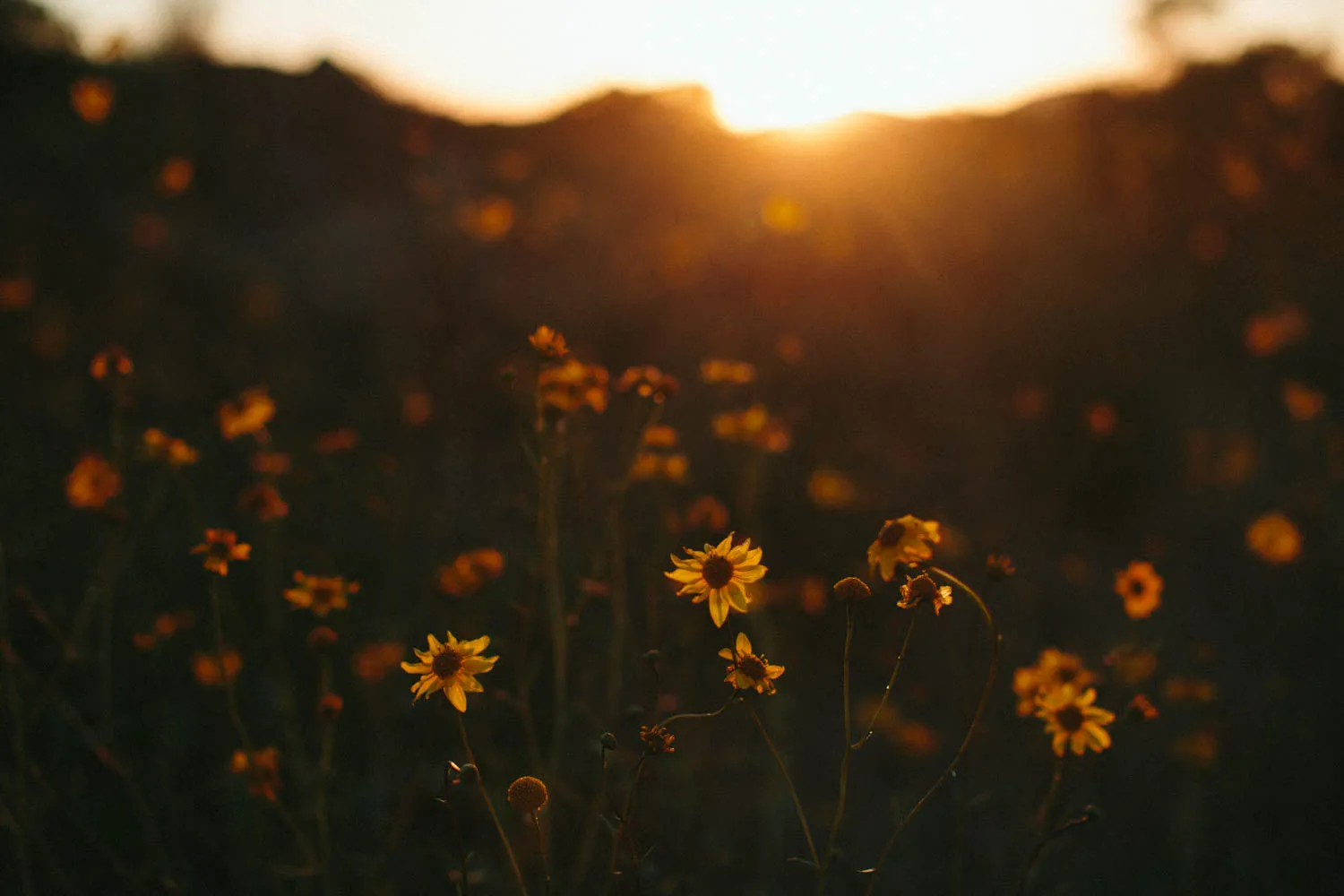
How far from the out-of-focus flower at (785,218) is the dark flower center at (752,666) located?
7181 mm

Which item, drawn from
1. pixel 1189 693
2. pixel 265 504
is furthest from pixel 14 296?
pixel 1189 693

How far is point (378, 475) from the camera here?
4.36 meters

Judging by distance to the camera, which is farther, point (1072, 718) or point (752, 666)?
point (1072, 718)

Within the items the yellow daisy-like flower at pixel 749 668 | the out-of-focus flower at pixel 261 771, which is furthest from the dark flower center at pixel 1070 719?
the out-of-focus flower at pixel 261 771

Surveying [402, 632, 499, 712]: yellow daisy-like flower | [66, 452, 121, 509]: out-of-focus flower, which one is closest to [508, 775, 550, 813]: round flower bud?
[402, 632, 499, 712]: yellow daisy-like flower

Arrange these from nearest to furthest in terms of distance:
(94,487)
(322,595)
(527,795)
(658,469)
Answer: (527,795), (322,595), (94,487), (658,469)

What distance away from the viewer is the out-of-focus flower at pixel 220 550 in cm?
167

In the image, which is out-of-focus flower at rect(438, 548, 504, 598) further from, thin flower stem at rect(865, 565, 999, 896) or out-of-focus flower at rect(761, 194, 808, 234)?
out-of-focus flower at rect(761, 194, 808, 234)

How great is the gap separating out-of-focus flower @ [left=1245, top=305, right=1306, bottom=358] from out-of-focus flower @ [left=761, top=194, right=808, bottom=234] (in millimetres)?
4007

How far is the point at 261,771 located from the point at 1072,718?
166 centimetres

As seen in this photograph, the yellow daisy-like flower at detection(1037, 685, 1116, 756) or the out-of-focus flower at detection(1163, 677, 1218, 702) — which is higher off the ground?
the yellow daisy-like flower at detection(1037, 685, 1116, 756)

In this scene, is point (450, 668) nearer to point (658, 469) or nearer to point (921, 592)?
point (921, 592)

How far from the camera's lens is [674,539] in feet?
9.76

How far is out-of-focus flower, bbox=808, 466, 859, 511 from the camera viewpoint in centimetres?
416
